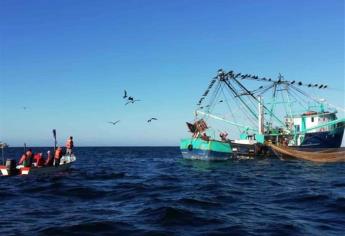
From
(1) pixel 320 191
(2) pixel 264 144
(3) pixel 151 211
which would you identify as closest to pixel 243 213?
(3) pixel 151 211

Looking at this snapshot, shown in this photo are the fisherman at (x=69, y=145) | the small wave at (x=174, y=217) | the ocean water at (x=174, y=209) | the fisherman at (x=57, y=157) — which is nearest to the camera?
the ocean water at (x=174, y=209)

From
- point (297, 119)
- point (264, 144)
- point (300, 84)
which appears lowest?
point (264, 144)

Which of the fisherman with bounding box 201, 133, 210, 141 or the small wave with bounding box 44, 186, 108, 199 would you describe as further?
the fisherman with bounding box 201, 133, 210, 141

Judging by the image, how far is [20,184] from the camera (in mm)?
24938

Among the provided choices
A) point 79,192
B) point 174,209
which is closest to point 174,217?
point 174,209

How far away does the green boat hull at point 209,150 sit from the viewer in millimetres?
46938

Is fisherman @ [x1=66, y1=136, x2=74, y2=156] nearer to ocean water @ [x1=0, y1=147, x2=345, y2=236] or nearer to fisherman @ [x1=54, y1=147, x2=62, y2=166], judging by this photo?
fisherman @ [x1=54, y1=147, x2=62, y2=166]

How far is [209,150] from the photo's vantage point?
4678 centimetres

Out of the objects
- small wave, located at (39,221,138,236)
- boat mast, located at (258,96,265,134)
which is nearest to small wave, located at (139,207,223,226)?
small wave, located at (39,221,138,236)

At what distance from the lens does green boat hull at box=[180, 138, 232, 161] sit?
46938mm

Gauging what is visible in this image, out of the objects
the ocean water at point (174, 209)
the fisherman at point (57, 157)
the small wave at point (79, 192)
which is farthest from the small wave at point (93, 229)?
the fisherman at point (57, 157)

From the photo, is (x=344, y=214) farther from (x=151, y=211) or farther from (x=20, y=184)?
(x=20, y=184)

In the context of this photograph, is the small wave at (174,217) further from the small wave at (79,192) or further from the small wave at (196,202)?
the small wave at (79,192)

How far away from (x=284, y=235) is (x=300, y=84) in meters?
44.3
